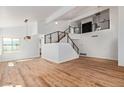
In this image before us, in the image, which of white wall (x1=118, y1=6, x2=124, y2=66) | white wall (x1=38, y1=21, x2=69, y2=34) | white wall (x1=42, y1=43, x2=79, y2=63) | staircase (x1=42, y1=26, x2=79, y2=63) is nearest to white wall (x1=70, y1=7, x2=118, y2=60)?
staircase (x1=42, y1=26, x2=79, y2=63)

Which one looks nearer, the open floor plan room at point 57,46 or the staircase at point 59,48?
the open floor plan room at point 57,46

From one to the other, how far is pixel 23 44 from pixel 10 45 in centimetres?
88

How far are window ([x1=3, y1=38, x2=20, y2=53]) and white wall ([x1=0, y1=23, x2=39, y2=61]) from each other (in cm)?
21

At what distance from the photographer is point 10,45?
5.87 meters

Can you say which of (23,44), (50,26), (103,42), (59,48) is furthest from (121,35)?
(23,44)

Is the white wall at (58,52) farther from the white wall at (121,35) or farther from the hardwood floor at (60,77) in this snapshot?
the white wall at (121,35)

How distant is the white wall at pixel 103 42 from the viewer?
7.16 meters

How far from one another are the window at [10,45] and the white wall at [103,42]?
13.4 feet

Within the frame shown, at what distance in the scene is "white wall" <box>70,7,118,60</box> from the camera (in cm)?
716

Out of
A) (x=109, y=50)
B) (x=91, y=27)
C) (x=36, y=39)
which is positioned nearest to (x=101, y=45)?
(x=109, y=50)

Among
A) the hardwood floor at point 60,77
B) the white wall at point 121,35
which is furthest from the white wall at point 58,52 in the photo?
the white wall at point 121,35
